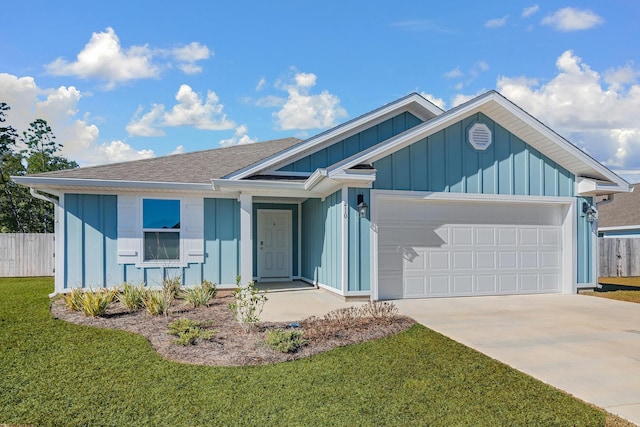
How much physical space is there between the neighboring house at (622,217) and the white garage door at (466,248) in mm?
13728

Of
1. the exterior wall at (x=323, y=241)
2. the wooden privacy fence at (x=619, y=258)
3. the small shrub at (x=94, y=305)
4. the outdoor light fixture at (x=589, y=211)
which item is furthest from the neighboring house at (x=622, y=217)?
the small shrub at (x=94, y=305)

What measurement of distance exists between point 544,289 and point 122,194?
10504 millimetres

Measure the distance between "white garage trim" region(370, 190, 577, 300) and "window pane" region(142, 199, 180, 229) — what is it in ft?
16.1

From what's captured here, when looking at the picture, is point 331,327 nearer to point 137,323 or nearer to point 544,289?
point 137,323

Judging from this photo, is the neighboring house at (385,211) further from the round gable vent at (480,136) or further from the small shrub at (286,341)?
the small shrub at (286,341)

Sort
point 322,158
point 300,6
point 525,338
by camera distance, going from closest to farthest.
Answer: point 525,338
point 322,158
point 300,6

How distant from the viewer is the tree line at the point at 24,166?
2645cm

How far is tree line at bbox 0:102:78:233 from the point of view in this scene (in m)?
26.5

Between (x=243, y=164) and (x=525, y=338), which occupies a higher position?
(x=243, y=164)

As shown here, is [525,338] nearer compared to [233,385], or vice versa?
[233,385]

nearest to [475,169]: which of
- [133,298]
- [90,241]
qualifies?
[133,298]

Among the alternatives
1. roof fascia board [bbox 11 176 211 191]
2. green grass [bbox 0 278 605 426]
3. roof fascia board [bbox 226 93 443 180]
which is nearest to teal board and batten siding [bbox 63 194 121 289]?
roof fascia board [bbox 11 176 211 191]

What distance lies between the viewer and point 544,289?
36.0 ft

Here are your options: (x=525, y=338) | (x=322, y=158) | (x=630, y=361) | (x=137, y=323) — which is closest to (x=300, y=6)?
(x=322, y=158)
